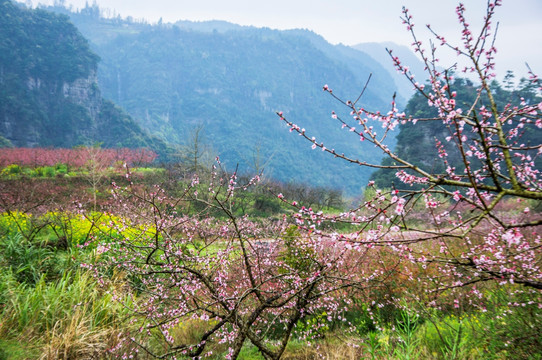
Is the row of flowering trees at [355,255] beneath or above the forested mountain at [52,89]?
above

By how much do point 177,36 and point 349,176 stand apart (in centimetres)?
13261

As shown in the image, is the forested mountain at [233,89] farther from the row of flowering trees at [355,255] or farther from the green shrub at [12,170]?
the row of flowering trees at [355,255]

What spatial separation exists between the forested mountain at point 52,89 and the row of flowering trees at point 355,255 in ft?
246

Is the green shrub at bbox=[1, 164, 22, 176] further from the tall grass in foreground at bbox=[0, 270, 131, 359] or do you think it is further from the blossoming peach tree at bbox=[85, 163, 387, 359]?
the tall grass in foreground at bbox=[0, 270, 131, 359]

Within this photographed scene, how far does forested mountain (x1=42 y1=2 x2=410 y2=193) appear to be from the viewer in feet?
399

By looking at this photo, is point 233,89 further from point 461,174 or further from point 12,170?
point 461,174

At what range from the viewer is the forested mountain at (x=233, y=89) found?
399ft

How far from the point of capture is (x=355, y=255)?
866 cm

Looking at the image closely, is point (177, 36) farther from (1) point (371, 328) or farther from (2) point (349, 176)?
(1) point (371, 328)

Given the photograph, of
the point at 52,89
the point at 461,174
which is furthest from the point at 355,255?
the point at 52,89

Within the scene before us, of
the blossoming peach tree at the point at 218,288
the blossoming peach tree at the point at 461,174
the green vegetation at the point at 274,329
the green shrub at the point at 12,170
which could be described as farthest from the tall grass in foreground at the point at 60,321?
the green shrub at the point at 12,170

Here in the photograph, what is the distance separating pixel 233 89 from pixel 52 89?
309 ft

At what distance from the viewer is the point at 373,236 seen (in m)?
2.42

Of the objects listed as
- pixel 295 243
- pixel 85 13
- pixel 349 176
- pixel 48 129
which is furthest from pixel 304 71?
pixel 295 243
